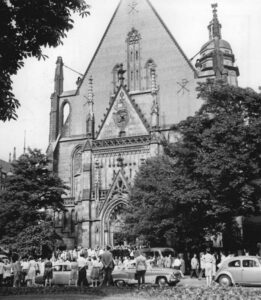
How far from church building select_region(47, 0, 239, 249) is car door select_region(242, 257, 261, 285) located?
22.0 metres

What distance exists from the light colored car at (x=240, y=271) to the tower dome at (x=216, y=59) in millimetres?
26977

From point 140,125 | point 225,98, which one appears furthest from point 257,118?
point 140,125

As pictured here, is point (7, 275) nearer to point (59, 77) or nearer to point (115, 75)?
point (115, 75)

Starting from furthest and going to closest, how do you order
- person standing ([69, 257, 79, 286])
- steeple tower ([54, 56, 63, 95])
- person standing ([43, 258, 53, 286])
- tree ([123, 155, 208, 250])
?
1. steeple tower ([54, 56, 63, 95])
2. tree ([123, 155, 208, 250])
3. person standing ([43, 258, 53, 286])
4. person standing ([69, 257, 79, 286])

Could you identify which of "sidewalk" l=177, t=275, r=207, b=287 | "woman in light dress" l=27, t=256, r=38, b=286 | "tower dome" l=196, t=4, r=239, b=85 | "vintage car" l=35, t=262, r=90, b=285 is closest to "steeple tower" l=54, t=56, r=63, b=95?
"tower dome" l=196, t=4, r=239, b=85

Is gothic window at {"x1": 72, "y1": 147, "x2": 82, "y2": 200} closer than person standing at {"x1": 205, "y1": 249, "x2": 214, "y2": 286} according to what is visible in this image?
No

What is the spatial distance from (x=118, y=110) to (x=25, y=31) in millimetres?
35008

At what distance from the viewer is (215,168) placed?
2642 cm

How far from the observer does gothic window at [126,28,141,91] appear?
5097 centimetres

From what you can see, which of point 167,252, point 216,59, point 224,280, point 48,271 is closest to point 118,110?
point 216,59

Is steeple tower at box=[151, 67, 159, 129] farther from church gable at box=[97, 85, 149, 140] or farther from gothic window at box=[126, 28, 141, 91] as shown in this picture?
gothic window at box=[126, 28, 141, 91]

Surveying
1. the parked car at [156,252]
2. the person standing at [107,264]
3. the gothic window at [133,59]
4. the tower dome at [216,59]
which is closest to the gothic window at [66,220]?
the gothic window at [133,59]

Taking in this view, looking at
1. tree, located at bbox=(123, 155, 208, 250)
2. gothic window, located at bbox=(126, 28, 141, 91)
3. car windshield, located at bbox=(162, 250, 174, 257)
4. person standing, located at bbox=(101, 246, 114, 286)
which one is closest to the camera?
person standing, located at bbox=(101, 246, 114, 286)

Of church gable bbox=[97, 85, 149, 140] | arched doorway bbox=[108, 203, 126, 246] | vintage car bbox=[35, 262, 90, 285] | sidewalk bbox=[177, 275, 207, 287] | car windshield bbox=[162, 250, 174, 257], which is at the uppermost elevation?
church gable bbox=[97, 85, 149, 140]
